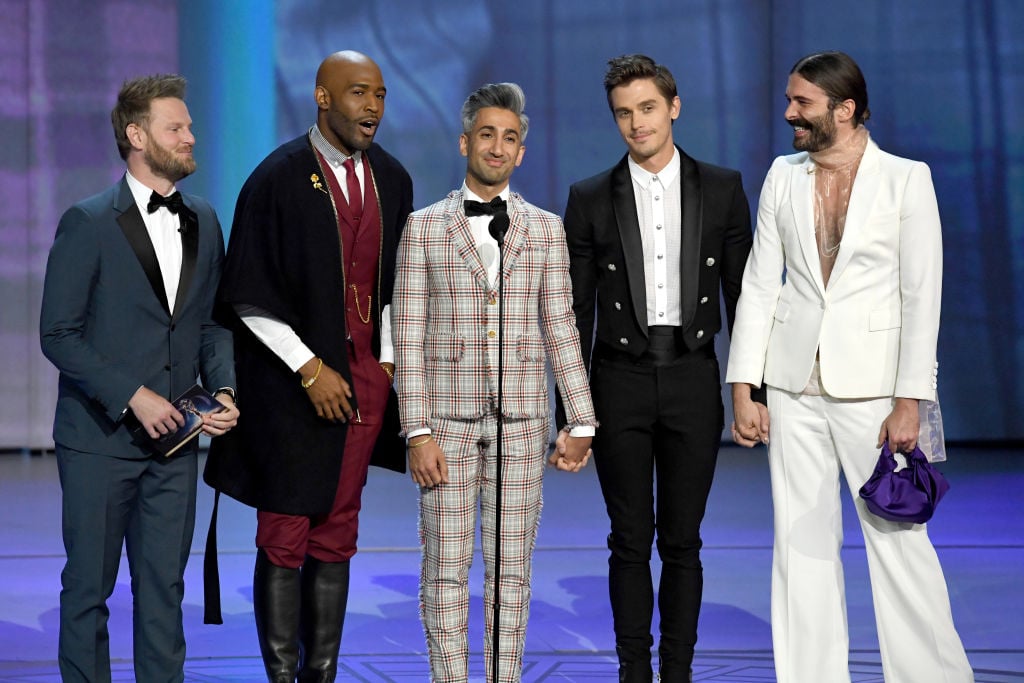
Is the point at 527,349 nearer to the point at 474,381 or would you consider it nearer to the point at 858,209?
the point at 474,381

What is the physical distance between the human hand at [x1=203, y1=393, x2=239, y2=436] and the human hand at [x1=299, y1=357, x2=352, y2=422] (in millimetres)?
198

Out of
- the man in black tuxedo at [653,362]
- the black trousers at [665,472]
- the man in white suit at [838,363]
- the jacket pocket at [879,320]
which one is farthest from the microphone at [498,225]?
the jacket pocket at [879,320]

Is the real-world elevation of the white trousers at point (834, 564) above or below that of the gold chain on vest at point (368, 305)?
below

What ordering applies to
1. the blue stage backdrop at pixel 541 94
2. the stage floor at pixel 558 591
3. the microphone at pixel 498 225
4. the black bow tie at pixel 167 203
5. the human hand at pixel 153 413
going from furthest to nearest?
the blue stage backdrop at pixel 541 94, the stage floor at pixel 558 591, the black bow tie at pixel 167 203, the human hand at pixel 153 413, the microphone at pixel 498 225

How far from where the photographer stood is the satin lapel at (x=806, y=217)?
334 centimetres

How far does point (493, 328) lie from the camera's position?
3.33 meters

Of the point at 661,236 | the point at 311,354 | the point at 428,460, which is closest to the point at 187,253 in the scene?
the point at 311,354

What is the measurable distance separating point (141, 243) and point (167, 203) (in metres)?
0.13

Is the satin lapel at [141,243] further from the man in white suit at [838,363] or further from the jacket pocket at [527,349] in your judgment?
the man in white suit at [838,363]

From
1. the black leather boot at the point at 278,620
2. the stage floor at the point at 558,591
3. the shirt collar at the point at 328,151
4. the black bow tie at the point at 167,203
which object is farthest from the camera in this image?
the stage floor at the point at 558,591

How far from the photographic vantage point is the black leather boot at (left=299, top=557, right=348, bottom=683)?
349 centimetres

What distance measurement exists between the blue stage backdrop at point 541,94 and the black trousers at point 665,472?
5343 mm

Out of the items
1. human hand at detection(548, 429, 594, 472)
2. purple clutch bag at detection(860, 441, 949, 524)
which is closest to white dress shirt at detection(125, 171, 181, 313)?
human hand at detection(548, 429, 594, 472)

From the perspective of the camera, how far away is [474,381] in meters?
3.31
